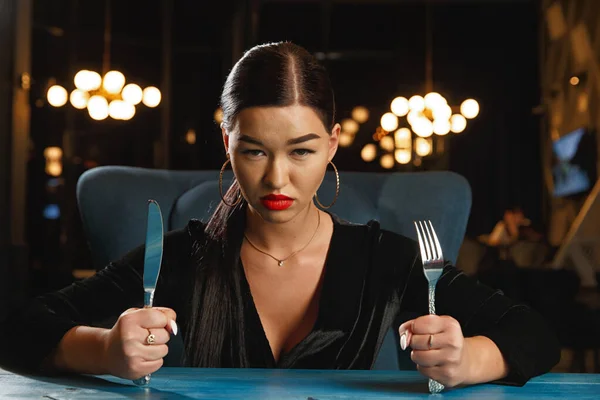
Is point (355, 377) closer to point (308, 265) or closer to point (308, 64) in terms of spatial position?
point (308, 265)

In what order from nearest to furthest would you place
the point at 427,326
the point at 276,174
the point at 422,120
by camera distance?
the point at 427,326
the point at 276,174
the point at 422,120

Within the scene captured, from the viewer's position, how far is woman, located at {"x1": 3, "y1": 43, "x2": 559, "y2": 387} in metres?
1.13

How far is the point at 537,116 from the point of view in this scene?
8.39 meters

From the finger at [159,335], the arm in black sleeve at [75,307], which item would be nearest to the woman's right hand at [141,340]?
the finger at [159,335]

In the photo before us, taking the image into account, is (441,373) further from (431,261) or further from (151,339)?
(151,339)

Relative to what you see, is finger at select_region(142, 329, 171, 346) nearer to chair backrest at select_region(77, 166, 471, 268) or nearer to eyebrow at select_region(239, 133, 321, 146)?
eyebrow at select_region(239, 133, 321, 146)

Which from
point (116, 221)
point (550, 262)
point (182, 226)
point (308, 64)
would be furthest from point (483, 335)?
point (550, 262)

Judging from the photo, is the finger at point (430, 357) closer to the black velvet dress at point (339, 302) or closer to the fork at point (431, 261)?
the fork at point (431, 261)

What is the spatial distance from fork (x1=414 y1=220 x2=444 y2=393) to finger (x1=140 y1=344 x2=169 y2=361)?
332mm

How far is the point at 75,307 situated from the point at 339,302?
0.48 m

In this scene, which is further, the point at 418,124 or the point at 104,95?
the point at 418,124

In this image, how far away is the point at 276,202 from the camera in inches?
48.2

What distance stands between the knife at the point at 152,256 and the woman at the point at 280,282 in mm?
116

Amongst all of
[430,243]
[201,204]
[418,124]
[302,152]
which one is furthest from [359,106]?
[430,243]
